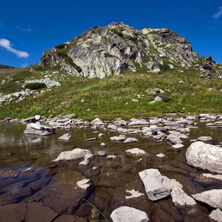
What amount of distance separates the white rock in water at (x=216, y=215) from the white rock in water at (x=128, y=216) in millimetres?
1566

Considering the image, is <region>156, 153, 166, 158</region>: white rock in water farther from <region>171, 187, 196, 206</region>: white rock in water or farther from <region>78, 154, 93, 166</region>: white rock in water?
<region>78, 154, 93, 166</region>: white rock in water

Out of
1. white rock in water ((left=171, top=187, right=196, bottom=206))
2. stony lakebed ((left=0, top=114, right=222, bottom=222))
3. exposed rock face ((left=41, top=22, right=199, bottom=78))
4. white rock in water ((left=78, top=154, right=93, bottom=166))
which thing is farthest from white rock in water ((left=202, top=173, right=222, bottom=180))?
exposed rock face ((left=41, top=22, right=199, bottom=78))

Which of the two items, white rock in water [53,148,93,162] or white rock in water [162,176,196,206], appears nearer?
white rock in water [162,176,196,206]

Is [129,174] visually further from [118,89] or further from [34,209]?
[118,89]

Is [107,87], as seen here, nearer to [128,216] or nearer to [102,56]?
[128,216]

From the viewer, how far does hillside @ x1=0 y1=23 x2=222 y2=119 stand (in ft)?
74.0

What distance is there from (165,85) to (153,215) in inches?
1161

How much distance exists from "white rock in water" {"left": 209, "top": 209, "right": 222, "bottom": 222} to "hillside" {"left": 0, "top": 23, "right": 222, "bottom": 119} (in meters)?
16.5

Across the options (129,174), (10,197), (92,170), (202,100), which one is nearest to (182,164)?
(129,174)

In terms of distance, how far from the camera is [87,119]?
19.6 meters

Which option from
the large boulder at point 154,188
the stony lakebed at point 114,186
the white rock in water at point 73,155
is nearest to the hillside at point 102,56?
the stony lakebed at point 114,186

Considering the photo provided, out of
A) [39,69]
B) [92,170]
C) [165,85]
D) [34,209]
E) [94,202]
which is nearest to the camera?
[34,209]

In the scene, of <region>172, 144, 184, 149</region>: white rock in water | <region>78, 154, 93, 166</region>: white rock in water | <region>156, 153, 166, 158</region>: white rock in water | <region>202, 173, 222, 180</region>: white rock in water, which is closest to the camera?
<region>202, 173, 222, 180</region>: white rock in water

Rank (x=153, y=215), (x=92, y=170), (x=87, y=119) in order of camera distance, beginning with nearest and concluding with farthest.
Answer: (x=153, y=215), (x=92, y=170), (x=87, y=119)
